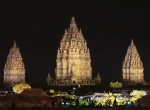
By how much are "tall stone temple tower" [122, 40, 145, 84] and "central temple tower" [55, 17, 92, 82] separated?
5921 millimetres

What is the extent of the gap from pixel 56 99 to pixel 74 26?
136 feet

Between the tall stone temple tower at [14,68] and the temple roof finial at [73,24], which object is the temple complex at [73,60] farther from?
the tall stone temple tower at [14,68]

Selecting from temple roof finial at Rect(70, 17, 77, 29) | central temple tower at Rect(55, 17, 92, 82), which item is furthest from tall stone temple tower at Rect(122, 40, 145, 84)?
temple roof finial at Rect(70, 17, 77, 29)

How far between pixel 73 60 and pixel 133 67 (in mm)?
9366

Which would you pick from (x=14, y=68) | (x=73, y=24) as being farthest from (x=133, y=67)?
(x=14, y=68)

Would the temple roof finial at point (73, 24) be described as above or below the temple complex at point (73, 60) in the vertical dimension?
above

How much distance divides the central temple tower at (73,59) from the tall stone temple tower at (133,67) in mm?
5921

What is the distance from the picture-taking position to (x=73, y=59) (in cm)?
11144

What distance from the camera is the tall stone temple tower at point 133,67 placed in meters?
114

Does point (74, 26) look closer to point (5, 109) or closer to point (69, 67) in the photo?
point (69, 67)

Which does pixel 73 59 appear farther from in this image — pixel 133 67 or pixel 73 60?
pixel 133 67

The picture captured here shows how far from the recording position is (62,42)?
113 meters

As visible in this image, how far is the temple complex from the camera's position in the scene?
11044 centimetres

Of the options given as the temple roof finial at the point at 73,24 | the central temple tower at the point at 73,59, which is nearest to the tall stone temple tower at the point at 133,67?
the central temple tower at the point at 73,59
